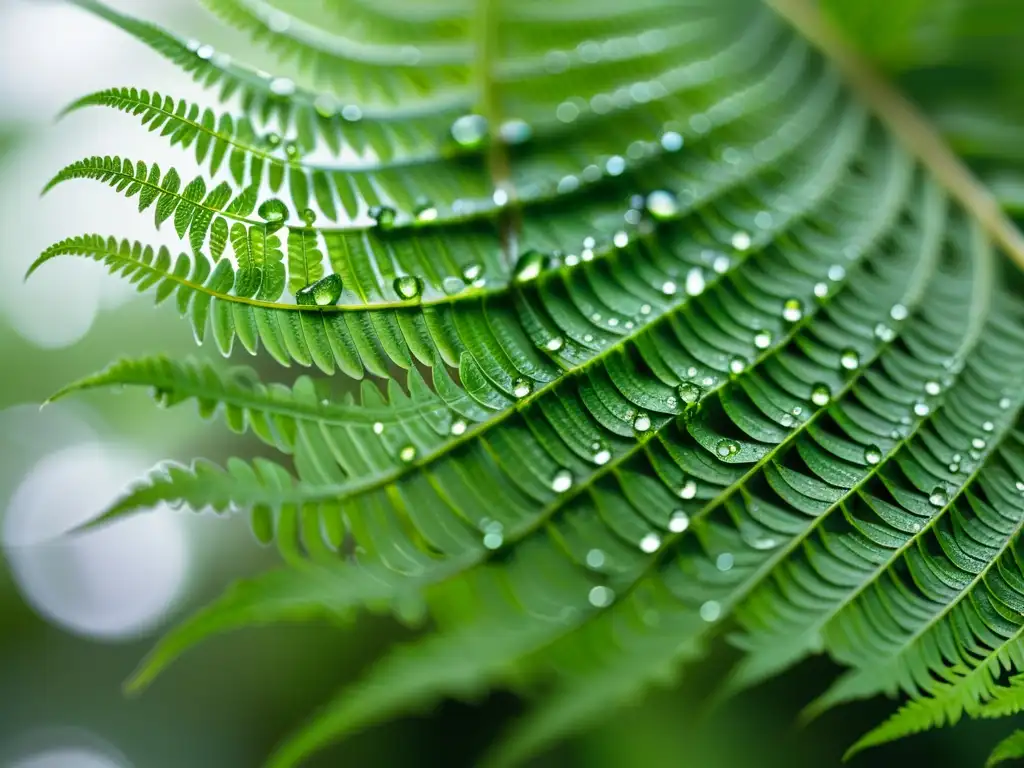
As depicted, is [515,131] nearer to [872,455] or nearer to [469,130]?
[469,130]

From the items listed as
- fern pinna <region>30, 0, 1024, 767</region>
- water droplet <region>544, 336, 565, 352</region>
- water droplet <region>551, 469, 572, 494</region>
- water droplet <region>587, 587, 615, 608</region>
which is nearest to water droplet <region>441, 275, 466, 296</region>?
fern pinna <region>30, 0, 1024, 767</region>

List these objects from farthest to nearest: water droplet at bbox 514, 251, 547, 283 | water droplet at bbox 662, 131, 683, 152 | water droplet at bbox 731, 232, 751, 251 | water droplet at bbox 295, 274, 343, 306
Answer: water droplet at bbox 662, 131, 683, 152 → water droplet at bbox 731, 232, 751, 251 → water droplet at bbox 514, 251, 547, 283 → water droplet at bbox 295, 274, 343, 306

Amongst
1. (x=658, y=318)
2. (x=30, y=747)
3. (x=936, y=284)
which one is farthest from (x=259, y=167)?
(x=30, y=747)

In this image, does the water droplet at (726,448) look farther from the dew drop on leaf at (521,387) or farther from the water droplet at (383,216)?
the water droplet at (383,216)

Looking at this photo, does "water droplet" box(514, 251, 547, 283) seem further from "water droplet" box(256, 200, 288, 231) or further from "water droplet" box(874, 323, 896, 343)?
"water droplet" box(874, 323, 896, 343)

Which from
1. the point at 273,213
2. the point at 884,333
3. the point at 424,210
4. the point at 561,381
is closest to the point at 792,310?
the point at 884,333

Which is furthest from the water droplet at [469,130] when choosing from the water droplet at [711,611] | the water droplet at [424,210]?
the water droplet at [711,611]

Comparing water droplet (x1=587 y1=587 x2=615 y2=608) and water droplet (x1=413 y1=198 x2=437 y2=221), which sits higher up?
water droplet (x1=413 y1=198 x2=437 y2=221)
